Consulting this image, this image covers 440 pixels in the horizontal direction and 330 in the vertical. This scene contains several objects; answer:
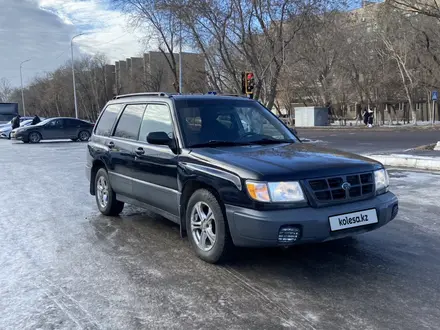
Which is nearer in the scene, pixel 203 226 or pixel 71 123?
pixel 203 226

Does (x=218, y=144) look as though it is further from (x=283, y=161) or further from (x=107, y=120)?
(x=107, y=120)

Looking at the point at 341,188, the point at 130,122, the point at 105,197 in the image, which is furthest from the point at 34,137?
the point at 341,188

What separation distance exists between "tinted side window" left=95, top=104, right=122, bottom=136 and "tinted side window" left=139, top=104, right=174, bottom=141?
100 centimetres

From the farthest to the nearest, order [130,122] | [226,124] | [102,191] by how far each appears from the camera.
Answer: [102,191] < [130,122] < [226,124]

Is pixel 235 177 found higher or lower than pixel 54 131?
lower

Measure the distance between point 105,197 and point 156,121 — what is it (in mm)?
1916

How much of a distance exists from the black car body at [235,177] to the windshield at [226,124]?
0.01 meters

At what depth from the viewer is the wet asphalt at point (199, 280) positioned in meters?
3.39

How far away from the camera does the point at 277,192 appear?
3955mm

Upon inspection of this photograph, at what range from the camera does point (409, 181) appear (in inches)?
375

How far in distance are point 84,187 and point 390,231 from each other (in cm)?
651

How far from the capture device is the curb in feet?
36.9

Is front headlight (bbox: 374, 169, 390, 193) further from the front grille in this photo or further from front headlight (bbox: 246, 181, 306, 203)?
front headlight (bbox: 246, 181, 306, 203)

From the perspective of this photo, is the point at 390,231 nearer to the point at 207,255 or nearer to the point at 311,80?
the point at 207,255
